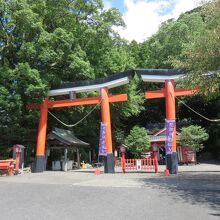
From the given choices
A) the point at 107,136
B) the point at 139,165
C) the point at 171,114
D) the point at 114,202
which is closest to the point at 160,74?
the point at 171,114

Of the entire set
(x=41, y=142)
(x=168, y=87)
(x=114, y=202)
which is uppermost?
(x=168, y=87)

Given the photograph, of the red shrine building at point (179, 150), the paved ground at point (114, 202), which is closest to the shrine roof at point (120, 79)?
the paved ground at point (114, 202)

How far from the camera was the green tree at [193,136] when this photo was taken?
28719 mm

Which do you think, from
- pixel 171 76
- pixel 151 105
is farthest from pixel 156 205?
pixel 151 105

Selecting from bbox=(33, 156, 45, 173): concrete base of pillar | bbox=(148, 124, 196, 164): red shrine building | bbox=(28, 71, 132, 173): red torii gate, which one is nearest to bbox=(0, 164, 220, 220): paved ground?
bbox=(28, 71, 132, 173): red torii gate

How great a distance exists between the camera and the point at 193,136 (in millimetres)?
28859

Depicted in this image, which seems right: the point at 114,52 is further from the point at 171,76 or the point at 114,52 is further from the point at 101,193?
the point at 101,193

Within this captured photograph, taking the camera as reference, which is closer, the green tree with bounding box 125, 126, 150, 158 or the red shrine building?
the green tree with bounding box 125, 126, 150, 158

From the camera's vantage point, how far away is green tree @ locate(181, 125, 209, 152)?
28719 mm

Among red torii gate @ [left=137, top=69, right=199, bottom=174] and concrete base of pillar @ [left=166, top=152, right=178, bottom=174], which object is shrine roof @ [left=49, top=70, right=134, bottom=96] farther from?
concrete base of pillar @ [left=166, top=152, right=178, bottom=174]

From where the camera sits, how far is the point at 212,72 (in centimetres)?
1195

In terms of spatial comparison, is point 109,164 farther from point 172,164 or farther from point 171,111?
point 171,111

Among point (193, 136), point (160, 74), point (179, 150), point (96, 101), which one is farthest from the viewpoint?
point (179, 150)

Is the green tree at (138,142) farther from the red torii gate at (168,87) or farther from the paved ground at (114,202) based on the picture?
the paved ground at (114,202)
